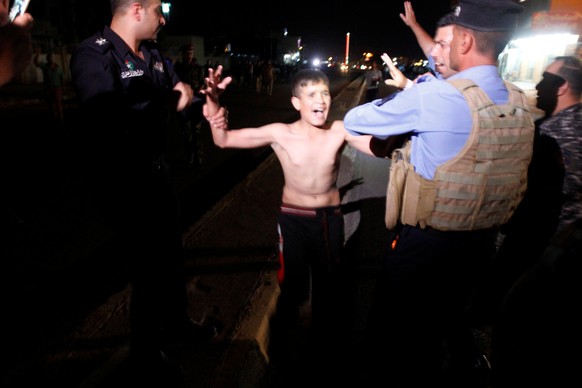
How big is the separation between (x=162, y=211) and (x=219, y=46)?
6546cm

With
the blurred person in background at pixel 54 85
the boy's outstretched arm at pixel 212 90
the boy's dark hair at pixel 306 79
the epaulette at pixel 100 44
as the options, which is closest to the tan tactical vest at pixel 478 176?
the boy's dark hair at pixel 306 79

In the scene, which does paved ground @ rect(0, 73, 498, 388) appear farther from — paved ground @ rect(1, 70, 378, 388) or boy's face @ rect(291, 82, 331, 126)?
boy's face @ rect(291, 82, 331, 126)

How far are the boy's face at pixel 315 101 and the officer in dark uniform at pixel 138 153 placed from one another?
0.78 m

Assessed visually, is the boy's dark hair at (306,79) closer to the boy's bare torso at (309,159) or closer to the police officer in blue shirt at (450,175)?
the boy's bare torso at (309,159)

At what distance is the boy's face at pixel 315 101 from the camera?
282 cm

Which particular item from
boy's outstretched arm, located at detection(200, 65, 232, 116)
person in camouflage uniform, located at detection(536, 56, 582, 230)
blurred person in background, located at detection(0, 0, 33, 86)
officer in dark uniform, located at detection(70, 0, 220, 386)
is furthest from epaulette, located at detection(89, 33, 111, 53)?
person in camouflage uniform, located at detection(536, 56, 582, 230)

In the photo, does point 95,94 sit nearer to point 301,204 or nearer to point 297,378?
point 301,204

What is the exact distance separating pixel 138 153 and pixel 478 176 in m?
1.88

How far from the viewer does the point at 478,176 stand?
1.96 m

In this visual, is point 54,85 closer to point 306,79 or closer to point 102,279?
point 102,279

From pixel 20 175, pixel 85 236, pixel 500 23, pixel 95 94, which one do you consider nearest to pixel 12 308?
pixel 85 236

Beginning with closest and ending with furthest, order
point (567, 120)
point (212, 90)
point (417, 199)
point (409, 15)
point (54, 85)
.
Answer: point (417, 199)
point (212, 90)
point (567, 120)
point (409, 15)
point (54, 85)

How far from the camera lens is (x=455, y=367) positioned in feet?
8.95

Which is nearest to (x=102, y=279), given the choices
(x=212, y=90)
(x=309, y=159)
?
(x=212, y=90)
